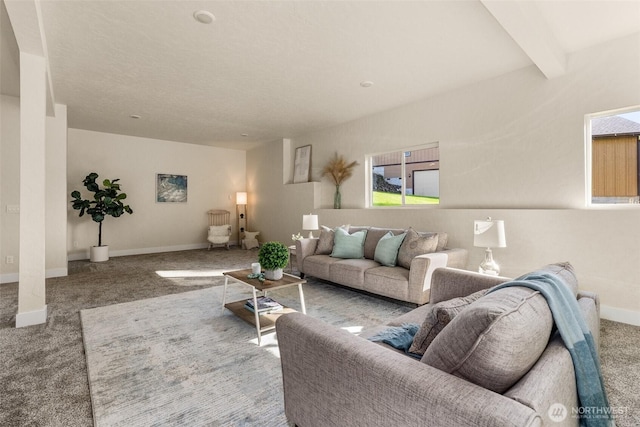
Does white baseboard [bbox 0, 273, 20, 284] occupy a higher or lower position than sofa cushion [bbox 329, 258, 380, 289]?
lower

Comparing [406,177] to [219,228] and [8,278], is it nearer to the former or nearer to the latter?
[219,228]

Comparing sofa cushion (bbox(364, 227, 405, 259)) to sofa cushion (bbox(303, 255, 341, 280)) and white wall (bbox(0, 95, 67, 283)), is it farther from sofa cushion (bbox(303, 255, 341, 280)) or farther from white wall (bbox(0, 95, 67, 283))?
white wall (bbox(0, 95, 67, 283))

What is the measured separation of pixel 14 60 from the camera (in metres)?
3.52

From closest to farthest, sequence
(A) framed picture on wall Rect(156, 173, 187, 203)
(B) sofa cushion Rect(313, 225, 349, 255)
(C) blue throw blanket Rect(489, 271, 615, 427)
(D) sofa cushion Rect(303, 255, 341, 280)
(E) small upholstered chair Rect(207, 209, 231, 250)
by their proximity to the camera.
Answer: (C) blue throw blanket Rect(489, 271, 615, 427), (D) sofa cushion Rect(303, 255, 341, 280), (B) sofa cushion Rect(313, 225, 349, 255), (A) framed picture on wall Rect(156, 173, 187, 203), (E) small upholstered chair Rect(207, 209, 231, 250)

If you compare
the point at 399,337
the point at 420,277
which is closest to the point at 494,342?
the point at 399,337

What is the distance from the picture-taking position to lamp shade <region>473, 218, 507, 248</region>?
2.98 meters

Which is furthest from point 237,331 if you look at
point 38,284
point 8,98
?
point 8,98

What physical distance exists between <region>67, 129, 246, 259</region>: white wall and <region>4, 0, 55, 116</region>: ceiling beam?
4.09 metres

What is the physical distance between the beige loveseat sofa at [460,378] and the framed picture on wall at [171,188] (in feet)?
24.2

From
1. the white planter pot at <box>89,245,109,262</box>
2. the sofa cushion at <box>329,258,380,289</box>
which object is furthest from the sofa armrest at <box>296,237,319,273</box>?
the white planter pot at <box>89,245,109,262</box>

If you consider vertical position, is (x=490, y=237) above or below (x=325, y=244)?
above

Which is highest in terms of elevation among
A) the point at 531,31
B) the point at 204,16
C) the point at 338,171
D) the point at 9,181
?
the point at 204,16

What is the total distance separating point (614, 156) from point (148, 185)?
830 centimetres

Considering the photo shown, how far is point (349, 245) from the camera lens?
4.20 m
